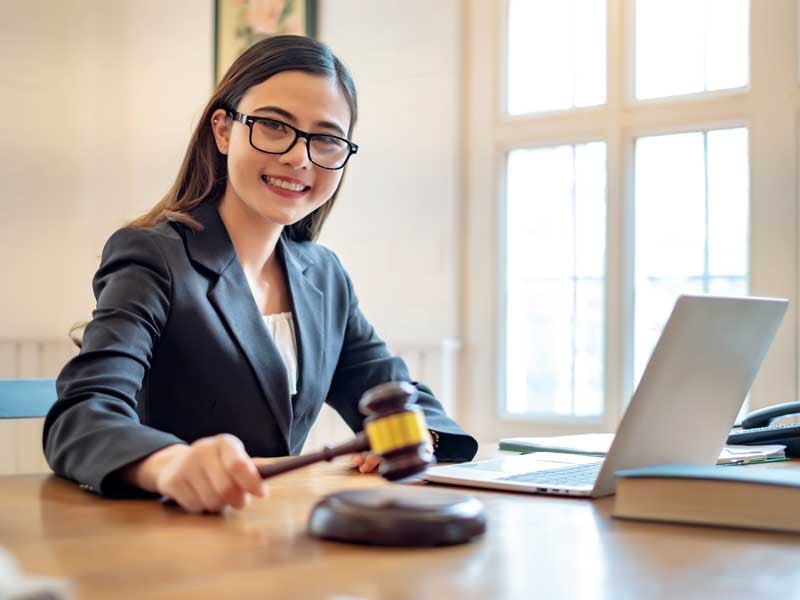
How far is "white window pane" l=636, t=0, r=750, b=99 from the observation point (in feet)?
11.4

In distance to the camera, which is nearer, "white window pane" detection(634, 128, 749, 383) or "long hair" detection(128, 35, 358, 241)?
"long hair" detection(128, 35, 358, 241)

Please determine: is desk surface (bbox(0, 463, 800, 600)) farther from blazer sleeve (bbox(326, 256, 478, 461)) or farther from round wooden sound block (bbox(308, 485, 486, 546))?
blazer sleeve (bbox(326, 256, 478, 461))

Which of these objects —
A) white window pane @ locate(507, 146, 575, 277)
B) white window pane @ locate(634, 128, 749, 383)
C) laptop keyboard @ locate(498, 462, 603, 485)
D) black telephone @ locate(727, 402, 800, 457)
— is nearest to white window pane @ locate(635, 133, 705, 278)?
white window pane @ locate(634, 128, 749, 383)

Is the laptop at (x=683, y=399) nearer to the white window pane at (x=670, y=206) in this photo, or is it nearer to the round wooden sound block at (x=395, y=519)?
the round wooden sound block at (x=395, y=519)

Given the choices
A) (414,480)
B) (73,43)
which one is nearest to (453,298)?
(73,43)

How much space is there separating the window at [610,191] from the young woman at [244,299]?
1.88 m

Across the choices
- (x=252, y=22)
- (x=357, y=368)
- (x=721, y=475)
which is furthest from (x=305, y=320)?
(x=252, y=22)

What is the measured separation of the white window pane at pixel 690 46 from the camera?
11.4ft

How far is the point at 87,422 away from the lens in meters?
1.17

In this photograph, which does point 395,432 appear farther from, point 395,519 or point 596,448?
point 596,448

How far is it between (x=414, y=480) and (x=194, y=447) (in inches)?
14.2

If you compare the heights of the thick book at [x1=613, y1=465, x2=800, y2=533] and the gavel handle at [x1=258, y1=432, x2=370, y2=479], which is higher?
the gavel handle at [x1=258, y1=432, x2=370, y2=479]

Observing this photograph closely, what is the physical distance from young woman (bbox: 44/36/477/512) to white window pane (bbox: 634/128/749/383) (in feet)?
6.20

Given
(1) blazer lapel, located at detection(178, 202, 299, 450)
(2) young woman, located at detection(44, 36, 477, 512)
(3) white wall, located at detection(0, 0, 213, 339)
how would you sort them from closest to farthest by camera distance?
(2) young woman, located at detection(44, 36, 477, 512), (1) blazer lapel, located at detection(178, 202, 299, 450), (3) white wall, located at detection(0, 0, 213, 339)
